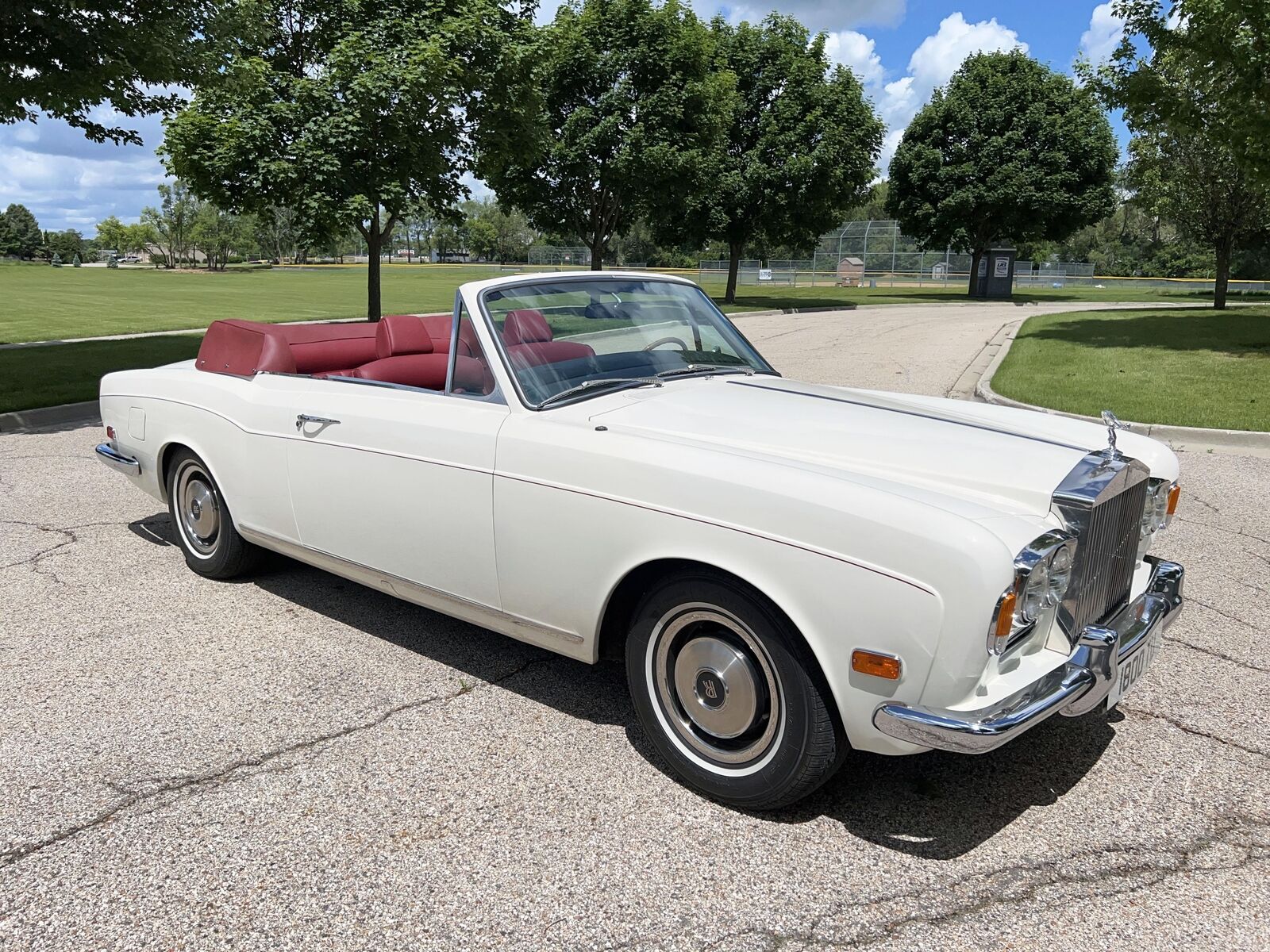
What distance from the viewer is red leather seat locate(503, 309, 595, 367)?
353 cm

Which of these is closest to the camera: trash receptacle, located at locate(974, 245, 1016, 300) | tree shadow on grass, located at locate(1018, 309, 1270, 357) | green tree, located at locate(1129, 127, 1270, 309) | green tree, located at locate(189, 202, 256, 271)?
tree shadow on grass, located at locate(1018, 309, 1270, 357)

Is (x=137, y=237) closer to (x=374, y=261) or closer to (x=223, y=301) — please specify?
(x=223, y=301)

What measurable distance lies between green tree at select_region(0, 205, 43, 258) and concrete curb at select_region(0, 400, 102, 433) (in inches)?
4459

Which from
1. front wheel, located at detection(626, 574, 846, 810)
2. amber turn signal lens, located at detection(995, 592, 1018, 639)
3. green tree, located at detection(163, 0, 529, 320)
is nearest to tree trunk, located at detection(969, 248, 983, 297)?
green tree, located at detection(163, 0, 529, 320)

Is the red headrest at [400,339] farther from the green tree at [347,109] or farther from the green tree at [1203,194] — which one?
the green tree at [1203,194]

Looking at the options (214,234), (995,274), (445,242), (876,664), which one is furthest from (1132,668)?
(445,242)

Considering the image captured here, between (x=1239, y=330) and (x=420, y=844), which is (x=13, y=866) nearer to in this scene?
(x=420, y=844)

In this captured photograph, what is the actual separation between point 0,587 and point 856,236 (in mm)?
53261

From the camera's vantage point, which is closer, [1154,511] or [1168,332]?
[1154,511]

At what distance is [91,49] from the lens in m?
9.60

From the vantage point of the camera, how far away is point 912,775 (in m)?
3.13

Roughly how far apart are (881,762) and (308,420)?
2.60 m

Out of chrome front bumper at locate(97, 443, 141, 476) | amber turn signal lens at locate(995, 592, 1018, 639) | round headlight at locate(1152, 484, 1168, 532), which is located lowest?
chrome front bumper at locate(97, 443, 141, 476)

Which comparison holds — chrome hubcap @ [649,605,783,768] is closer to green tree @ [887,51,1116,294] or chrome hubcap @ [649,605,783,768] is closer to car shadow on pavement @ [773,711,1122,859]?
car shadow on pavement @ [773,711,1122,859]
